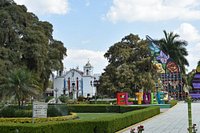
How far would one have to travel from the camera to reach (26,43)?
37875 millimetres

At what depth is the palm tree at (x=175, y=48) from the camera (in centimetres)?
5853

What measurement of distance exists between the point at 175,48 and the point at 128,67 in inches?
521

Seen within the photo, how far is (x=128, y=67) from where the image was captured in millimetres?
49188

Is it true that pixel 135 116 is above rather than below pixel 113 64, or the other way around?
A: below

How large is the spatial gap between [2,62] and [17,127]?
72.6 feet

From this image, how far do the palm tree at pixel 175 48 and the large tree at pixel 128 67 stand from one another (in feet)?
24.9

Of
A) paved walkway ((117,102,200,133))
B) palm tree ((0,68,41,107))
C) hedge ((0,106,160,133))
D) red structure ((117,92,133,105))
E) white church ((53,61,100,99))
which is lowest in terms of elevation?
paved walkway ((117,102,200,133))

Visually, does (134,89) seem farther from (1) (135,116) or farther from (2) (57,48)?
(1) (135,116)

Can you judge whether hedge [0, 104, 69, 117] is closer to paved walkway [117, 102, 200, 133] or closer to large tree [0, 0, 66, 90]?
paved walkway [117, 102, 200, 133]

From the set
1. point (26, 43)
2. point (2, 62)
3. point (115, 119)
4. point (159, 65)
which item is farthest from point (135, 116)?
point (159, 65)

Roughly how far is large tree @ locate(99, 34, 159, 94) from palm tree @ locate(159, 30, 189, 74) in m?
7.58

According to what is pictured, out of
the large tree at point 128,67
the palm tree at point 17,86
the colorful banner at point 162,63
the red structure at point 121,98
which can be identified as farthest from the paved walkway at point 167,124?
the colorful banner at point 162,63

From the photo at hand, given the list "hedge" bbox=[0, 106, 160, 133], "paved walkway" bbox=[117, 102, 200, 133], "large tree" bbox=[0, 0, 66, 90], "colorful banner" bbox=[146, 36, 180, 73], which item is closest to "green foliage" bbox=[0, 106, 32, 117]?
"hedge" bbox=[0, 106, 160, 133]

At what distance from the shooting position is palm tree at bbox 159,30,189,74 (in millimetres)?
58531
